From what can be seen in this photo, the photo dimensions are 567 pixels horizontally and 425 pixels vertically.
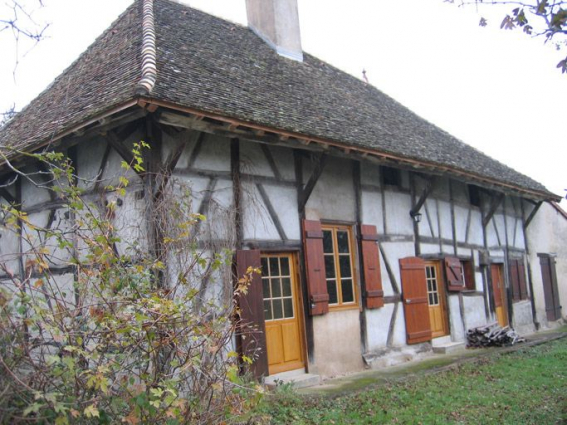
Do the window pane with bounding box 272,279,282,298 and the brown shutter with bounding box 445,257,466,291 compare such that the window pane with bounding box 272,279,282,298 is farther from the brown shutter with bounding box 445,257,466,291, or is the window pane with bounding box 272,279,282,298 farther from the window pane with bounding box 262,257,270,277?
the brown shutter with bounding box 445,257,466,291

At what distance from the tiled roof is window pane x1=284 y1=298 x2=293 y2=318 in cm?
233

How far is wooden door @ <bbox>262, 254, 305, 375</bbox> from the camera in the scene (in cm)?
751

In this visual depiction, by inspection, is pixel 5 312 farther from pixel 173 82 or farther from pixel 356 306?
pixel 356 306

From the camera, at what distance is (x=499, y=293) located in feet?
43.3

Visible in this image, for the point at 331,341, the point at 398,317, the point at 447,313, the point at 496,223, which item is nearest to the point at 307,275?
the point at 331,341

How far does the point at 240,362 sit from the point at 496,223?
28.6 feet

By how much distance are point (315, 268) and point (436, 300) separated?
401 cm

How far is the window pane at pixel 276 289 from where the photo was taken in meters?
7.66

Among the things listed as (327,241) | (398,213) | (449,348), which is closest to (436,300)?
(449,348)

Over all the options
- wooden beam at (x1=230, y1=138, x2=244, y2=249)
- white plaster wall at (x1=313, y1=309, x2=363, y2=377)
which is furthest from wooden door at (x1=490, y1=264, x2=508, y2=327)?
wooden beam at (x1=230, y1=138, x2=244, y2=249)

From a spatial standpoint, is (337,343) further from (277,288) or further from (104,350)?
(104,350)

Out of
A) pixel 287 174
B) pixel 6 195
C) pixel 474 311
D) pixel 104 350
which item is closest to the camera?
pixel 104 350

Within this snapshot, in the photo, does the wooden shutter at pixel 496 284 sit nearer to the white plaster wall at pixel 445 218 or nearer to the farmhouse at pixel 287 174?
the farmhouse at pixel 287 174

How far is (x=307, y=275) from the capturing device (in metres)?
7.87
